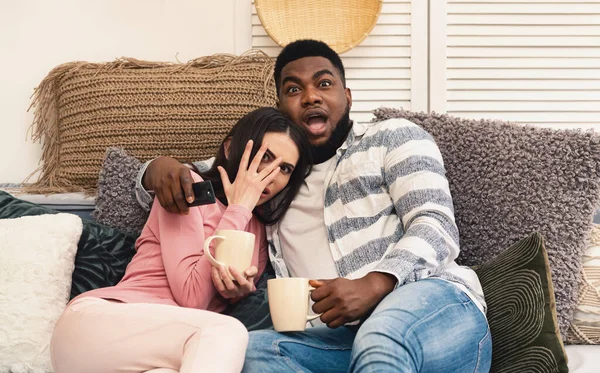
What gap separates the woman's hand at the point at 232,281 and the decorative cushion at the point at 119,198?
1.51ft

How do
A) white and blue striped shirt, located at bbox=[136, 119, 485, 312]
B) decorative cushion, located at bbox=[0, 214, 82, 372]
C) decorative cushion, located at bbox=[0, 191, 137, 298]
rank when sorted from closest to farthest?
white and blue striped shirt, located at bbox=[136, 119, 485, 312], decorative cushion, located at bbox=[0, 214, 82, 372], decorative cushion, located at bbox=[0, 191, 137, 298]

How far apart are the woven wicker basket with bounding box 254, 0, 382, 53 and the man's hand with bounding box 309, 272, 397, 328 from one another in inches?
43.0

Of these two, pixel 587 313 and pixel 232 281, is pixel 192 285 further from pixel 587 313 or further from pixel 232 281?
pixel 587 313

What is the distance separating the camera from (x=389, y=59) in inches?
Result: 84.7

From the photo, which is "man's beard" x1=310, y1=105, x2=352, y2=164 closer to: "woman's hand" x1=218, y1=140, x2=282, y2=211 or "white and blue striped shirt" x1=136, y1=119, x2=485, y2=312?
"white and blue striped shirt" x1=136, y1=119, x2=485, y2=312

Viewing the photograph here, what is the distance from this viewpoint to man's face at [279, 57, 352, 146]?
1.56m

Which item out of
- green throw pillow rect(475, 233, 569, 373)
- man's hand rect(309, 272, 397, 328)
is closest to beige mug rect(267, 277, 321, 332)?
man's hand rect(309, 272, 397, 328)

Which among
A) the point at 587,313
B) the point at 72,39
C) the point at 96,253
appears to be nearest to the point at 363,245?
the point at 587,313

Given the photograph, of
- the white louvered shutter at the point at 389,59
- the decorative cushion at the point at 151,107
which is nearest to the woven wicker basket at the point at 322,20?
the white louvered shutter at the point at 389,59

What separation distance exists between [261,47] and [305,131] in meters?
0.69

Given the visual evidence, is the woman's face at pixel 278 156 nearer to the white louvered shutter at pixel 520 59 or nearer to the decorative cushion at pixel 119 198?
the decorative cushion at pixel 119 198

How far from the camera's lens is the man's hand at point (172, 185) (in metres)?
1.28

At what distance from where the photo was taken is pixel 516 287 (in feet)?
4.18

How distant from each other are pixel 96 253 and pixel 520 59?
1438 millimetres
